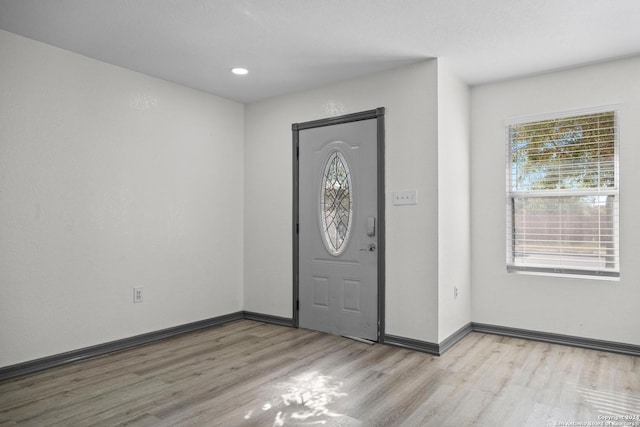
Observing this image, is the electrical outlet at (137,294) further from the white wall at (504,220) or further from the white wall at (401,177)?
the white wall at (504,220)

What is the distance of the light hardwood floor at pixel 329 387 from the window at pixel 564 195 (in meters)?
0.82

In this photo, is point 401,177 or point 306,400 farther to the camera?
point 401,177

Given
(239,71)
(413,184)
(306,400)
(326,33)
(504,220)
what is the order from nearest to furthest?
(306,400) < (326,33) < (413,184) < (239,71) < (504,220)

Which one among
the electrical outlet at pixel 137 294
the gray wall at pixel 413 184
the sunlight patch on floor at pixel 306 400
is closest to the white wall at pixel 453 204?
the gray wall at pixel 413 184

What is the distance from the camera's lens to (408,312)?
376 centimetres

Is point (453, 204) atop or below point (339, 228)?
atop

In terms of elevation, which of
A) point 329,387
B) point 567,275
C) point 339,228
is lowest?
point 329,387

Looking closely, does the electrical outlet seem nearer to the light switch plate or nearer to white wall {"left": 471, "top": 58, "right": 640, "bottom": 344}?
the light switch plate

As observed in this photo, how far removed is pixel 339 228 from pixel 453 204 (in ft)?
3.62

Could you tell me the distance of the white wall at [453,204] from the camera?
12.1 ft

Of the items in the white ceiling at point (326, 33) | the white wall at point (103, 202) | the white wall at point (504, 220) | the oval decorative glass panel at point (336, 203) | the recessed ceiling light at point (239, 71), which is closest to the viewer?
the white ceiling at point (326, 33)

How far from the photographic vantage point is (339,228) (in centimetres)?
426

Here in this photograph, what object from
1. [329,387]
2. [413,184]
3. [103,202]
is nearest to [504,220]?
[413,184]

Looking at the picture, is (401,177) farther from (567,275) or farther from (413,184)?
→ (567,275)
